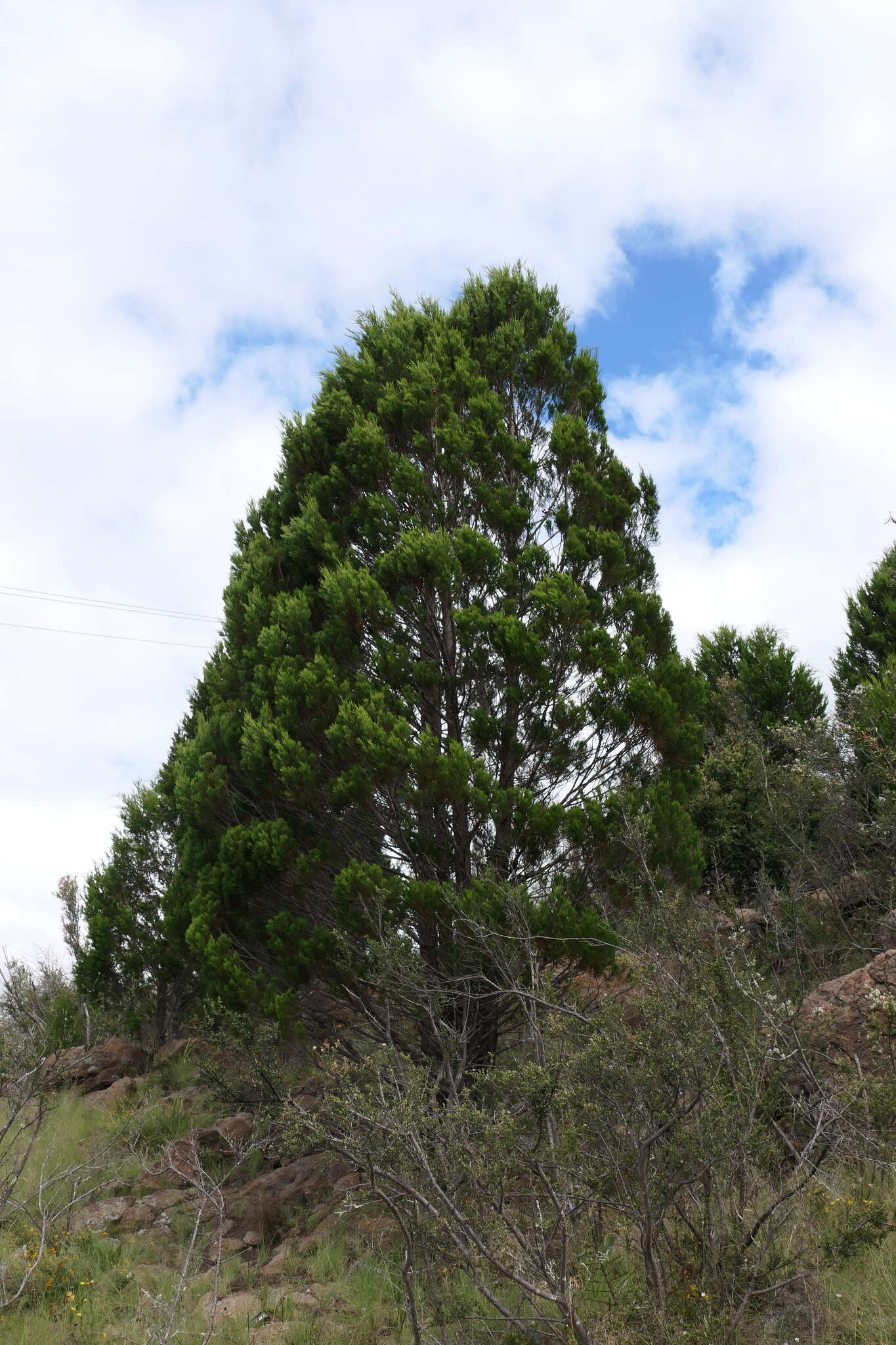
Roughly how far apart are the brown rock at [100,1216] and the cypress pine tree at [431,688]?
77.1 inches

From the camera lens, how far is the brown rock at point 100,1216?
6452mm

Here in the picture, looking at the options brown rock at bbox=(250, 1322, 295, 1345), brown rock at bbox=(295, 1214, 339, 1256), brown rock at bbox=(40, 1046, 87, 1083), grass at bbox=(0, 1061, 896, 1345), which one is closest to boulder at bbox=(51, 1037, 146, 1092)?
brown rock at bbox=(40, 1046, 87, 1083)

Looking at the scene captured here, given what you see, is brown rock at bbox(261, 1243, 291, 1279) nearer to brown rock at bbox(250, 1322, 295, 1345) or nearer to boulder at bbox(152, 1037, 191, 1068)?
brown rock at bbox(250, 1322, 295, 1345)

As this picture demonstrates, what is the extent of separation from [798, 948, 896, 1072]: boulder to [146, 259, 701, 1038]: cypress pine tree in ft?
4.50

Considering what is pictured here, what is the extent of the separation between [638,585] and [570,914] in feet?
11.1

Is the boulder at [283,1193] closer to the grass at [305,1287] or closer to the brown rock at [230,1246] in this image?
the brown rock at [230,1246]

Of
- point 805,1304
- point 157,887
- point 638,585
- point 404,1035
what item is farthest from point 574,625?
point 157,887

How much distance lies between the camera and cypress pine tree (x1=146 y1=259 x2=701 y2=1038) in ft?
21.3

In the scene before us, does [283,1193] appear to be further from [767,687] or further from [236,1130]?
[767,687]

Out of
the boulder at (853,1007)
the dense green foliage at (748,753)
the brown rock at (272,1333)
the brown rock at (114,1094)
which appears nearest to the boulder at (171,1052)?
the brown rock at (114,1094)

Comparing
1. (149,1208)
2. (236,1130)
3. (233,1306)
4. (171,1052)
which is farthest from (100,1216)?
(171,1052)

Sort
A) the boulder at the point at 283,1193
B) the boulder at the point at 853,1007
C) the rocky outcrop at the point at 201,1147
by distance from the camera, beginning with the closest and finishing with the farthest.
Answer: the boulder at the point at 853,1007, the boulder at the point at 283,1193, the rocky outcrop at the point at 201,1147

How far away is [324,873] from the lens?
689 centimetres

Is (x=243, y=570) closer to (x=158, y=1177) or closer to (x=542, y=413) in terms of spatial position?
(x=542, y=413)
